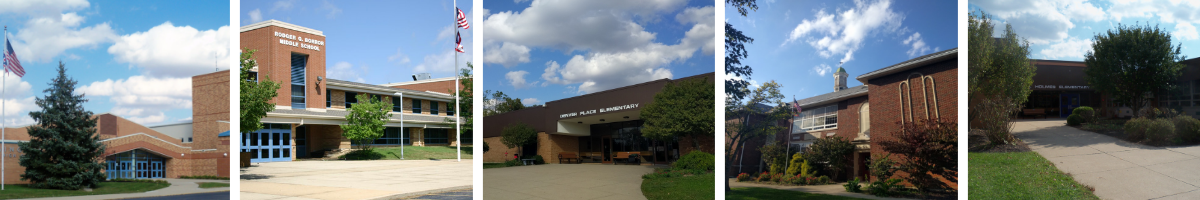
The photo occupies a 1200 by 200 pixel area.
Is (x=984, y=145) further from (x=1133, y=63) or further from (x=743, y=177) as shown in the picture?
(x=743, y=177)

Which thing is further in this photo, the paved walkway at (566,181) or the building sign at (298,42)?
the building sign at (298,42)

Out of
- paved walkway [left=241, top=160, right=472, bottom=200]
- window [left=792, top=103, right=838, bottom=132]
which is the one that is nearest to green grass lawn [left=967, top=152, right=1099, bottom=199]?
window [left=792, top=103, right=838, bottom=132]

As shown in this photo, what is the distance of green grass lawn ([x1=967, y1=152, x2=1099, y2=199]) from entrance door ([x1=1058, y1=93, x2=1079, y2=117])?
285 mm

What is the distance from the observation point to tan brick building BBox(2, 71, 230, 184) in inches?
130

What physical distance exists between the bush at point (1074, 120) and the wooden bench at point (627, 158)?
8.06 ft

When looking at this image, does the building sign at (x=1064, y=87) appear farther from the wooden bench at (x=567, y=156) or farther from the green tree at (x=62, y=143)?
the green tree at (x=62, y=143)

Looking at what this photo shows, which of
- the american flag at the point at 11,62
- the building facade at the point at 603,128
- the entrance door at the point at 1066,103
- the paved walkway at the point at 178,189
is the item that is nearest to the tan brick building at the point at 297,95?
the paved walkway at the point at 178,189

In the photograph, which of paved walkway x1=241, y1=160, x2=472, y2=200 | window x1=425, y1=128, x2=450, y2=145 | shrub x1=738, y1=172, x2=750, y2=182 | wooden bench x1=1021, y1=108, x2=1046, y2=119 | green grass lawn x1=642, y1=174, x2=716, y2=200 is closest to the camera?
green grass lawn x1=642, y1=174, x2=716, y2=200

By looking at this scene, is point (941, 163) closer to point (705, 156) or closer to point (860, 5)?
point (860, 5)

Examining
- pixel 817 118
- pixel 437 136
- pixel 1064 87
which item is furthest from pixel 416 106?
pixel 1064 87

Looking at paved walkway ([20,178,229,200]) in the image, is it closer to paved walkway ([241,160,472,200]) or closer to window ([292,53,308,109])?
paved walkway ([241,160,472,200])

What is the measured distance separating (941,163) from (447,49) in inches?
180

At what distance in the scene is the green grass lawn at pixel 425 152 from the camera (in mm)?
5445

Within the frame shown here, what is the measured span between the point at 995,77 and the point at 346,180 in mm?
5127
